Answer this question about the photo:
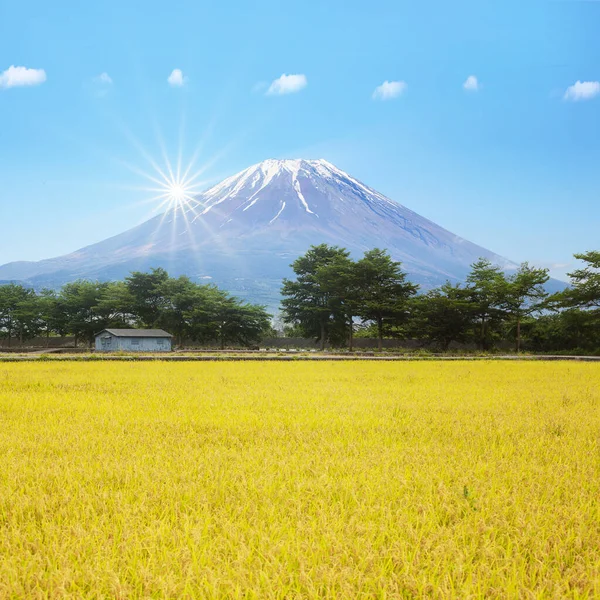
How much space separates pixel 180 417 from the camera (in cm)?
709

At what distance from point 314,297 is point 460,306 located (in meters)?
15.1

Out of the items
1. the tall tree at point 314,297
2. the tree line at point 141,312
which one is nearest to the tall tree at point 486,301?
the tall tree at point 314,297

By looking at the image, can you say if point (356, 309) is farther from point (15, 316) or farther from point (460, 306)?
point (15, 316)

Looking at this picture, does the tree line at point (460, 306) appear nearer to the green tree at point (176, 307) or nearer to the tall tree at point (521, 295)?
the tall tree at point (521, 295)

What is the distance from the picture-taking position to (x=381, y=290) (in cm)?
4647

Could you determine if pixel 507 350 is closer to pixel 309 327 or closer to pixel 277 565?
pixel 309 327

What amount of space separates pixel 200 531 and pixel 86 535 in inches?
27.3

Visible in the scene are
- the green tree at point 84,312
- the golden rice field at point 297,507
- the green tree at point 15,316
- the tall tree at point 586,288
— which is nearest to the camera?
the golden rice field at point 297,507

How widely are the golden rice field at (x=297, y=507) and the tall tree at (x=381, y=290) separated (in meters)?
38.9

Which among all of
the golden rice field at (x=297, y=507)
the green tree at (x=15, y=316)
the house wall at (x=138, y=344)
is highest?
the green tree at (x=15, y=316)

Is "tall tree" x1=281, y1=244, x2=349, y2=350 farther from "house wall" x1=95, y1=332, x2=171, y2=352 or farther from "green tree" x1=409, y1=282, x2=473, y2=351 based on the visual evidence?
"house wall" x1=95, y1=332, x2=171, y2=352

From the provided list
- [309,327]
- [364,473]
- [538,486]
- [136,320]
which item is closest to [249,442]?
[364,473]

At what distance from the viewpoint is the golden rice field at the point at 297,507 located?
2.36m

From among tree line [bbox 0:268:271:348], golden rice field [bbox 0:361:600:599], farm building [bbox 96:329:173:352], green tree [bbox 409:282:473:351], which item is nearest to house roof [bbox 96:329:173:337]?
farm building [bbox 96:329:173:352]
